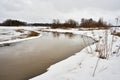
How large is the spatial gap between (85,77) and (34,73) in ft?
7.57

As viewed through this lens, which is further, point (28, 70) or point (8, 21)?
point (8, 21)

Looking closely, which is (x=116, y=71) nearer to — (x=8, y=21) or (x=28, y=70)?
(x=28, y=70)

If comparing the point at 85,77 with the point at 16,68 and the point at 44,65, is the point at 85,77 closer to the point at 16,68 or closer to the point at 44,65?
the point at 44,65

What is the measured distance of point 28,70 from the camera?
6.34 metres

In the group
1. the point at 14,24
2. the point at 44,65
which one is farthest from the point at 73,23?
the point at 44,65

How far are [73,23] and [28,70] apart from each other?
81.7 meters

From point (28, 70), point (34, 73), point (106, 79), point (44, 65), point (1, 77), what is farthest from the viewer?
point (44, 65)

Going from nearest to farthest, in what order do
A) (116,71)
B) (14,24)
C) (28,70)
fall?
(116,71), (28,70), (14,24)

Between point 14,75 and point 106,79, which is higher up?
point 106,79

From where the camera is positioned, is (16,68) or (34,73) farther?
(16,68)

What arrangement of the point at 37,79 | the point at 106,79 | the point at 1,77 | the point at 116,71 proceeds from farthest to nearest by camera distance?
the point at 1,77 → the point at 37,79 → the point at 116,71 → the point at 106,79

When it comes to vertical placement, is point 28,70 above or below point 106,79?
below

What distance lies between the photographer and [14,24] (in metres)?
114

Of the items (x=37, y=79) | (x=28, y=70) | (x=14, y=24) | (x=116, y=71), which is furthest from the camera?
(x=14, y=24)
